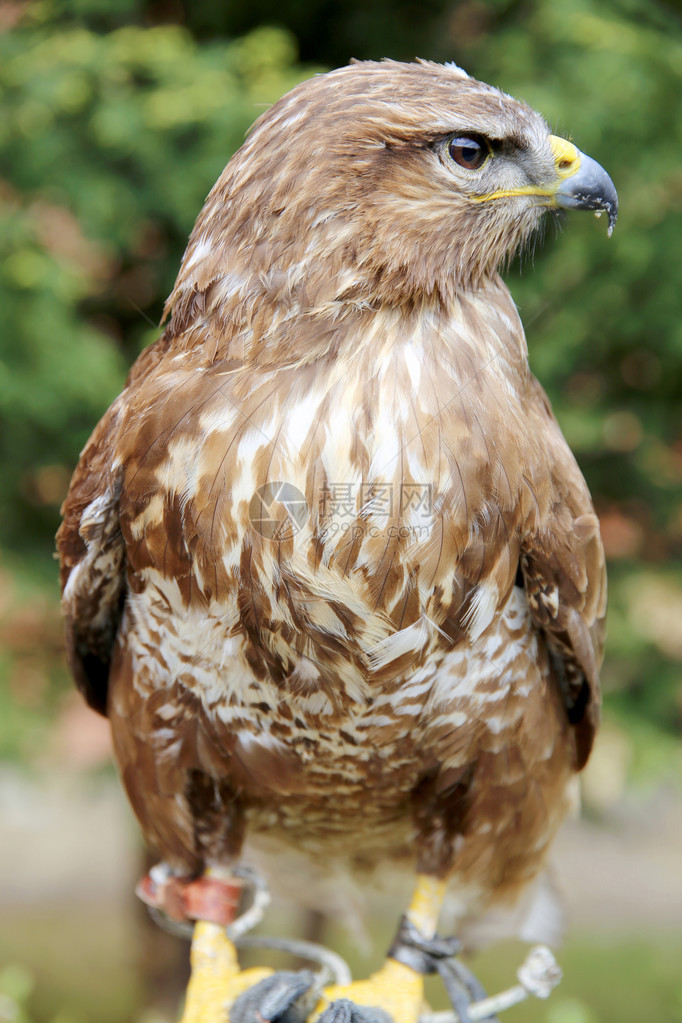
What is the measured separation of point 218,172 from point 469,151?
2071 mm

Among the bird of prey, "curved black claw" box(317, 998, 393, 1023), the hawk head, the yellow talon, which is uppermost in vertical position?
the hawk head

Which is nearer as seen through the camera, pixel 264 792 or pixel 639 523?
pixel 264 792

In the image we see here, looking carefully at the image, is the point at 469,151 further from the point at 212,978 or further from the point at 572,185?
the point at 212,978

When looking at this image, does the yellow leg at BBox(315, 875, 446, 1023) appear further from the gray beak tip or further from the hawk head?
the gray beak tip

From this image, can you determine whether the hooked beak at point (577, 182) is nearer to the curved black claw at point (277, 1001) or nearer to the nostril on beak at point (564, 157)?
the nostril on beak at point (564, 157)

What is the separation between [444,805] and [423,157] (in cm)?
135

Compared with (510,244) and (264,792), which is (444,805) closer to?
(264,792)

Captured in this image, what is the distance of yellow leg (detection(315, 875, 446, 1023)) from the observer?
214 cm

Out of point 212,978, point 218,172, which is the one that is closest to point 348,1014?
point 212,978

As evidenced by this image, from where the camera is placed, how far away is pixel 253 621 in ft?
5.78

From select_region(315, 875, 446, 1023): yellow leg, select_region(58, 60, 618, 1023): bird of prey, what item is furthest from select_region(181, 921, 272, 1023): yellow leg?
select_region(315, 875, 446, 1023): yellow leg

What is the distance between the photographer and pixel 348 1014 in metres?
2.00

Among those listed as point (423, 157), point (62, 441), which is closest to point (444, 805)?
point (423, 157)

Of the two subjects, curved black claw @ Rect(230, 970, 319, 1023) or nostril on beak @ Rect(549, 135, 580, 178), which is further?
curved black claw @ Rect(230, 970, 319, 1023)
